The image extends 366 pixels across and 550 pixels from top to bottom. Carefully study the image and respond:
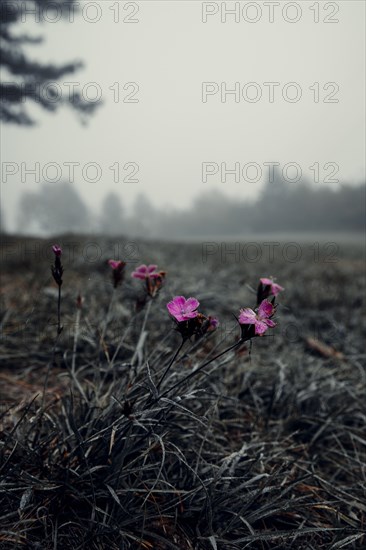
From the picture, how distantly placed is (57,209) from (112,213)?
394 inches

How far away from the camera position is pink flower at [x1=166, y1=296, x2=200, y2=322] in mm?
981

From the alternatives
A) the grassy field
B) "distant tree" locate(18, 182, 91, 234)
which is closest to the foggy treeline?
"distant tree" locate(18, 182, 91, 234)

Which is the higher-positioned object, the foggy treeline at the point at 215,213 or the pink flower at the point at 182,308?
the foggy treeline at the point at 215,213

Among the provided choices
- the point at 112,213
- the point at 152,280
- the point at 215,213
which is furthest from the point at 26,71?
the point at 112,213

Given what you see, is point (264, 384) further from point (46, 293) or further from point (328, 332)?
point (46, 293)

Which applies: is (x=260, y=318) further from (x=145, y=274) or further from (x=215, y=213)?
(x=215, y=213)

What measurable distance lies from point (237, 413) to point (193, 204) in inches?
2373

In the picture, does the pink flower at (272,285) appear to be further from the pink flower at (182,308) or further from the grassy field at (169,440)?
the pink flower at (182,308)

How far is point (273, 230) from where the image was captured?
4156 centimetres

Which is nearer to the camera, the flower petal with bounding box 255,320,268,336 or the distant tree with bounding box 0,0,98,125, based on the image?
the flower petal with bounding box 255,320,268,336

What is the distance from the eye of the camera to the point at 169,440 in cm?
137

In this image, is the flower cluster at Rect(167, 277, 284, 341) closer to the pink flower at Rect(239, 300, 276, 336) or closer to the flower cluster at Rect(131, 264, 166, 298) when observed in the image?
the pink flower at Rect(239, 300, 276, 336)

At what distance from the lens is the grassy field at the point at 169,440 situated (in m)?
1.08

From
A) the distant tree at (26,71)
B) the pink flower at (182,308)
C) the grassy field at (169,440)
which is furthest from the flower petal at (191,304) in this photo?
the distant tree at (26,71)
